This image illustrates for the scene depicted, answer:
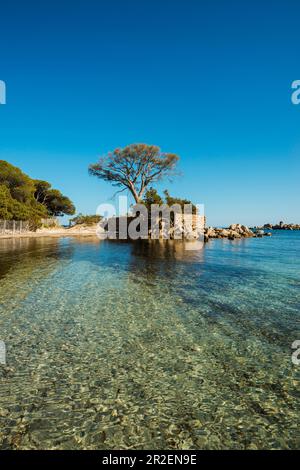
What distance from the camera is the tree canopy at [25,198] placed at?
3185 centimetres

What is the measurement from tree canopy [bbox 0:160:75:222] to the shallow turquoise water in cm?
2770

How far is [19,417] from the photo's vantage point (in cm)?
270

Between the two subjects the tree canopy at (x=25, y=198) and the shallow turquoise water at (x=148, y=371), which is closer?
the shallow turquoise water at (x=148, y=371)

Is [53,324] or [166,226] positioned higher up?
[166,226]

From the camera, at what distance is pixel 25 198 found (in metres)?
41.6

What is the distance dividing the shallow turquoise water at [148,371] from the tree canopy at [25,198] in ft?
90.9

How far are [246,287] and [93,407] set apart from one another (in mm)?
6963

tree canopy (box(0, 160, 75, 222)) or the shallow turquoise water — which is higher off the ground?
tree canopy (box(0, 160, 75, 222))

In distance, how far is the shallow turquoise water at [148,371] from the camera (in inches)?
99.6

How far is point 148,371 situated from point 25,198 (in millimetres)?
43037

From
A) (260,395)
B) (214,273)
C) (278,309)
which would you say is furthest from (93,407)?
(214,273)

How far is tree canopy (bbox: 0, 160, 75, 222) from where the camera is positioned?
105ft

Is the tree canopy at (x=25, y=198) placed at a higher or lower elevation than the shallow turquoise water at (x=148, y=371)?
higher
